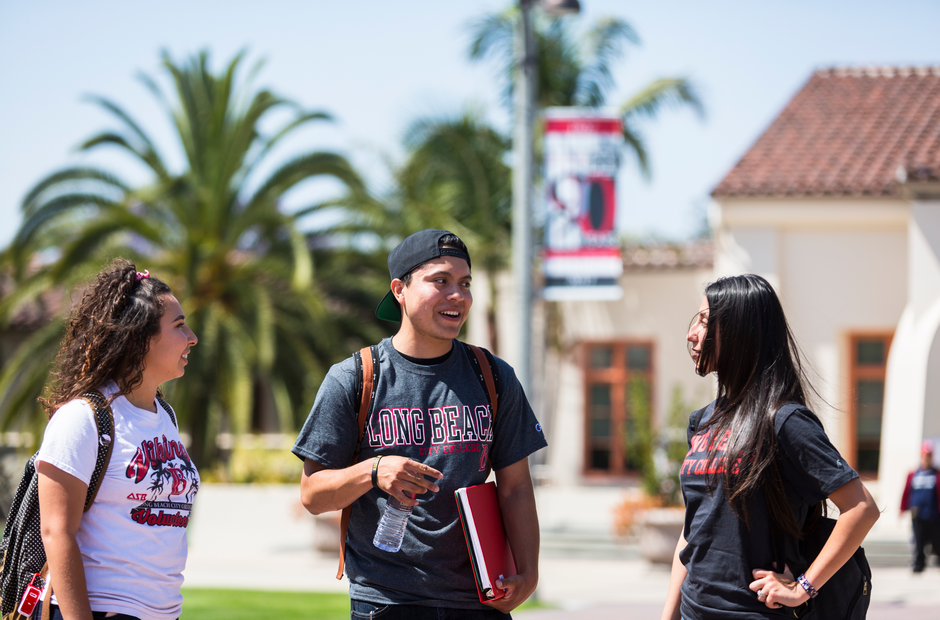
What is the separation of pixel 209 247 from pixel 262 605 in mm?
9463

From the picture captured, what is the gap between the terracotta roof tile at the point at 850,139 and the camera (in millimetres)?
16281

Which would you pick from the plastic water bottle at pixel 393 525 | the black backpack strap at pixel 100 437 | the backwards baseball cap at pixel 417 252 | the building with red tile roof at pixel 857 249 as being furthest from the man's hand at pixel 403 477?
the building with red tile roof at pixel 857 249

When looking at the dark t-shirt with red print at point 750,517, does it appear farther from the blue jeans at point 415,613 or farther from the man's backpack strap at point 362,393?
the man's backpack strap at point 362,393

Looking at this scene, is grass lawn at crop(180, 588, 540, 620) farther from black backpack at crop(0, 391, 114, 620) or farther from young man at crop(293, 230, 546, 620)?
young man at crop(293, 230, 546, 620)

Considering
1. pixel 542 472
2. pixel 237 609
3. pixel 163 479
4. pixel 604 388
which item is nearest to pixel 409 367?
pixel 163 479

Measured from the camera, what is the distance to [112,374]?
295 centimetres

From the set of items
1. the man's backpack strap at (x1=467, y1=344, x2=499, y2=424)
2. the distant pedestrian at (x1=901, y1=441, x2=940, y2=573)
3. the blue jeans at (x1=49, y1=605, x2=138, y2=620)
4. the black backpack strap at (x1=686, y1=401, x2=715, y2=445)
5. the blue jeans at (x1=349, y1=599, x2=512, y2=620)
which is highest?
the man's backpack strap at (x1=467, y1=344, x2=499, y2=424)

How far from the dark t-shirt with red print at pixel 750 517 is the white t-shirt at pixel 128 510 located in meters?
1.55

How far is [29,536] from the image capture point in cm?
275

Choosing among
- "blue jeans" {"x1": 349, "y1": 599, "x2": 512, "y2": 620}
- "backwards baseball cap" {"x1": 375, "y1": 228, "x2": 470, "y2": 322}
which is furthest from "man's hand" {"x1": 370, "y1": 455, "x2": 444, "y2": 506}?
"backwards baseball cap" {"x1": 375, "y1": 228, "x2": 470, "y2": 322}

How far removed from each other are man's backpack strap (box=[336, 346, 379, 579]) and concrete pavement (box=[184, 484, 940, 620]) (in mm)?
6511

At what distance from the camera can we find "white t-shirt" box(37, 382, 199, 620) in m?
2.74

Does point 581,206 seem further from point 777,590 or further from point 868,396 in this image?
point 777,590

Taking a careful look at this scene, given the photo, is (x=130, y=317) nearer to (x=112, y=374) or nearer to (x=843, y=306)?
(x=112, y=374)
